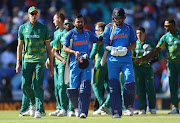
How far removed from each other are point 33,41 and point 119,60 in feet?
7.43

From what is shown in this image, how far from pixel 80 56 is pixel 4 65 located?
10353 mm

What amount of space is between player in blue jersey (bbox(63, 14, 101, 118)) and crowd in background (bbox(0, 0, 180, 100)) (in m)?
8.48

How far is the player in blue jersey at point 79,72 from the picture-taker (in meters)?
12.1

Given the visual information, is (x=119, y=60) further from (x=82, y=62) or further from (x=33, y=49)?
(x=33, y=49)

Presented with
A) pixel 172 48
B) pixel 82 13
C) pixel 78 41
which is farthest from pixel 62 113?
pixel 82 13

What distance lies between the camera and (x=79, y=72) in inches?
485

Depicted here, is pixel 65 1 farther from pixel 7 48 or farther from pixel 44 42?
pixel 44 42

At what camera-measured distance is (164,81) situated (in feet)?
74.1

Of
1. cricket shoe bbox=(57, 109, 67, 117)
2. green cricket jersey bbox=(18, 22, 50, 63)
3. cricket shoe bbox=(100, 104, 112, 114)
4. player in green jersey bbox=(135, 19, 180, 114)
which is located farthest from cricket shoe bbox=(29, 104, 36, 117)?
player in green jersey bbox=(135, 19, 180, 114)

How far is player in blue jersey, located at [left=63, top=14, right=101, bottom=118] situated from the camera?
39.6 ft

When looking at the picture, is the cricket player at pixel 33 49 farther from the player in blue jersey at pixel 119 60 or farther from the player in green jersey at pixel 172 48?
the player in green jersey at pixel 172 48

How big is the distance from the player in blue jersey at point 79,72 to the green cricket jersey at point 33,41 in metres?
1.03

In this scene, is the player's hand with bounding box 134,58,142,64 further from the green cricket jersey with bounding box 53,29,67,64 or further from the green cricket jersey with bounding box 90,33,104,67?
the green cricket jersey with bounding box 53,29,67,64

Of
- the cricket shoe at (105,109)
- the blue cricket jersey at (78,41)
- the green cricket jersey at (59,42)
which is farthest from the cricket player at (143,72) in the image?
the blue cricket jersey at (78,41)
